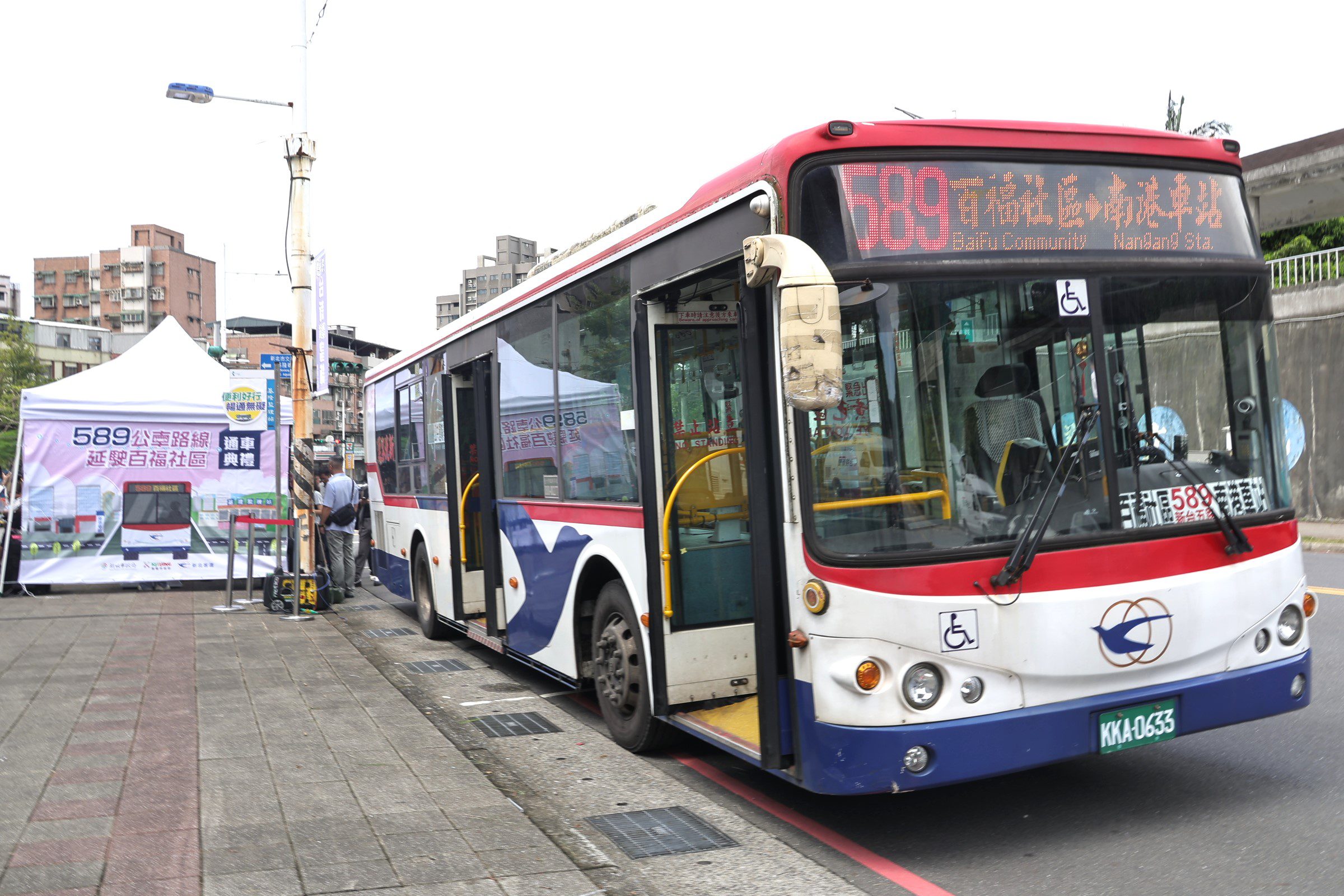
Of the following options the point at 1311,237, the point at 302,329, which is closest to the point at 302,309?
the point at 302,329

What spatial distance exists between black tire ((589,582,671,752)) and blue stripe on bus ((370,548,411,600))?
19.0 feet

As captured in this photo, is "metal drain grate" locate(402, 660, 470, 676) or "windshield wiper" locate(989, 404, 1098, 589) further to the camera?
"metal drain grate" locate(402, 660, 470, 676)

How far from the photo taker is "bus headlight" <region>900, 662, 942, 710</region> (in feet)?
14.3

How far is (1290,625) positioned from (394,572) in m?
10.1

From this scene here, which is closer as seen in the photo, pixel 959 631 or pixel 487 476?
pixel 959 631

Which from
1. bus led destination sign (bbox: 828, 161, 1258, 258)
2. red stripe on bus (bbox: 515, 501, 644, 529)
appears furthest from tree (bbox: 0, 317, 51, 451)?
bus led destination sign (bbox: 828, 161, 1258, 258)

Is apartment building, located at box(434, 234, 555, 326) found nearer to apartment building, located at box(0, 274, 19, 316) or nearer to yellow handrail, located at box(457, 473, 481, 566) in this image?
apartment building, located at box(0, 274, 19, 316)

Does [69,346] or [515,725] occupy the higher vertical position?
[69,346]

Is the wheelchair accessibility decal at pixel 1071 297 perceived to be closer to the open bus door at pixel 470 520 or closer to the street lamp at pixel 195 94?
the open bus door at pixel 470 520

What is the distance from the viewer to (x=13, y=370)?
5422cm

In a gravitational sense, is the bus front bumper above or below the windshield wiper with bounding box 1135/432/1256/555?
below

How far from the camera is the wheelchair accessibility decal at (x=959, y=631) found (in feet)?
14.4

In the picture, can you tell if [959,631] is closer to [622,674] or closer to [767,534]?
[767,534]

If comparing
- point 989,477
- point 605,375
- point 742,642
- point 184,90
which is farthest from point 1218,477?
point 184,90
